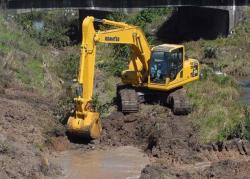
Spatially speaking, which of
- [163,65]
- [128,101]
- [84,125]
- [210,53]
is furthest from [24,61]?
[210,53]

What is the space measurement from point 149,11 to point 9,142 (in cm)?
3201

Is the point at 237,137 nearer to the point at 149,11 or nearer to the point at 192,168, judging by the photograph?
the point at 192,168

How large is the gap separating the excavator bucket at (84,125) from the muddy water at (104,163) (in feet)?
1.96

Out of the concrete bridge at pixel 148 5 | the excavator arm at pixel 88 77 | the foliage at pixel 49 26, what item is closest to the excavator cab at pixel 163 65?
the excavator arm at pixel 88 77

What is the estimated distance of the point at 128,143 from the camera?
73.5ft

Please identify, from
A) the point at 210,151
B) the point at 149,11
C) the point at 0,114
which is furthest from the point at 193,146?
the point at 149,11

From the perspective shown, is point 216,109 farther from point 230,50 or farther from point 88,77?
point 230,50

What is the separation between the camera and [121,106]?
24.4 metres

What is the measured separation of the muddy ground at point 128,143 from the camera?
18.2 m

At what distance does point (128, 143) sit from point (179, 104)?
99.9 inches

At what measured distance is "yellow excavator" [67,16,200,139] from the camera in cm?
2191

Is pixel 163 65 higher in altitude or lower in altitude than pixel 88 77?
higher

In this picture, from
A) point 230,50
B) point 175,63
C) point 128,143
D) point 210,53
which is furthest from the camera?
point 230,50

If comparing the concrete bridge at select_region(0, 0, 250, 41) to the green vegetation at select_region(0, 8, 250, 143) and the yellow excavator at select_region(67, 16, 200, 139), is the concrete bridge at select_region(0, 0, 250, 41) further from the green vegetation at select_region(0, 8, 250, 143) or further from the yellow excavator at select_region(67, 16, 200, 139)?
the yellow excavator at select_region(67, 16, 200, 139)
